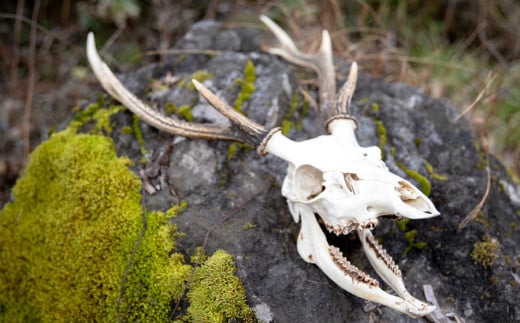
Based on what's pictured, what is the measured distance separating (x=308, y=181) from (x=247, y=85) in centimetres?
122

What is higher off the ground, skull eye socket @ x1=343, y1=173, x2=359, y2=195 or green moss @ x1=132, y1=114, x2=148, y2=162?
skull eye socket @ x1=343, y1=173, x2=359, y2=195

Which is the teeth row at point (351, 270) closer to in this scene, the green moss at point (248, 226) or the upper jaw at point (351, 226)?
the upper jaw at point (351, 226)

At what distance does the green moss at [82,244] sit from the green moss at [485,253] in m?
1.95

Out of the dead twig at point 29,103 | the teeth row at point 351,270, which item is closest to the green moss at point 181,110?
the teeth row at point 351,270

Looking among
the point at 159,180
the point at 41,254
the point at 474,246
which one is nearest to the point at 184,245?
the point at 159,180

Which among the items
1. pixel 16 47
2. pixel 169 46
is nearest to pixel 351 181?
pixel 169 46

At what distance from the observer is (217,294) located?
2557mm

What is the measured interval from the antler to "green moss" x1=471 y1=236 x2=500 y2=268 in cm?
124

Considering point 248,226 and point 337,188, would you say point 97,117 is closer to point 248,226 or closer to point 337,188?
point 248,226

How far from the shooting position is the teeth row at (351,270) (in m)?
2.44

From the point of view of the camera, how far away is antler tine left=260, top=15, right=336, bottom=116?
137 inches

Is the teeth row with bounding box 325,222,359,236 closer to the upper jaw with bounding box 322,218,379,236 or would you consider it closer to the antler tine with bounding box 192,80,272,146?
the upper jaw with bounding box 322,218,379,236

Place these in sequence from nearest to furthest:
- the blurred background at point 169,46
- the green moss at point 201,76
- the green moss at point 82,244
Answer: the green moss at point 82,244 < the green moss at point 201,76 < the blurred background at point 169,46

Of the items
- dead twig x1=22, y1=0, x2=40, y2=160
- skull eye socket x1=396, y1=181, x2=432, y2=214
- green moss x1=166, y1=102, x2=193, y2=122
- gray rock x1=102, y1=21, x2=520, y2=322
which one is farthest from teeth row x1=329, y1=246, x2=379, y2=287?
dead twig x1=22, y1=0, x2=40, y2=160
